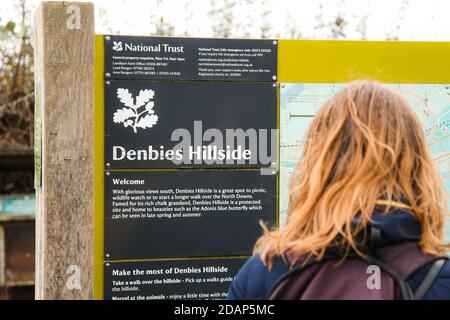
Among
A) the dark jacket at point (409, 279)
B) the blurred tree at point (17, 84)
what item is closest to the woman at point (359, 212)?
the dark jacket at point (409, 279)

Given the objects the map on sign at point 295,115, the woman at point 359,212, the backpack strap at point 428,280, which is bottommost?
the backpack strap at point 428,280

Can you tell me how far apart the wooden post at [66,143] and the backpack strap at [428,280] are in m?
2.08

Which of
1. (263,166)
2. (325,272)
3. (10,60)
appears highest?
(10,60)

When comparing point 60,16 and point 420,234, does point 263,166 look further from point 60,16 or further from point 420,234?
point 420,234

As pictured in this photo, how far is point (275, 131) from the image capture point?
3.78m

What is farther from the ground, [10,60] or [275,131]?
[10,60]

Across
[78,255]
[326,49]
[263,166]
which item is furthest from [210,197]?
[326,49]

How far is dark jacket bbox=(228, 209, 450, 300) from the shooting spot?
5.69 ft

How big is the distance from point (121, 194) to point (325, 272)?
79.2 inches

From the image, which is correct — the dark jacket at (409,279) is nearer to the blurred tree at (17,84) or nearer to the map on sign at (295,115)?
the map on sign at (295,115)

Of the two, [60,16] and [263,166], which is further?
[263,166]

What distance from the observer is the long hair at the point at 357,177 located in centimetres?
177

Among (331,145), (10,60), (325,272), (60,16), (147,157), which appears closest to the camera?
(325,272)

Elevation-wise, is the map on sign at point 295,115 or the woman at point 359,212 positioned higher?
the map on sign at point 295,115
